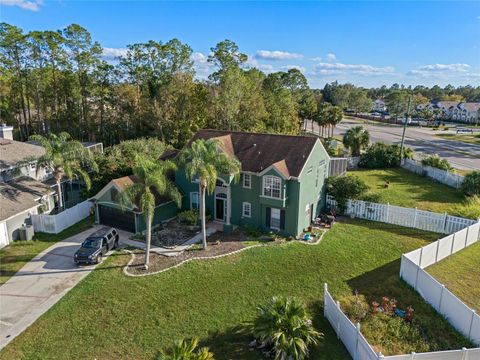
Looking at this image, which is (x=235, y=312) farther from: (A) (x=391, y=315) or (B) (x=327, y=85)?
(B) (x=327, y=85)

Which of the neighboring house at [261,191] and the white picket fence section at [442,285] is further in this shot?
the neighboring house at [261,191]

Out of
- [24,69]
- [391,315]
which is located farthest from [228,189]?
[24,69]

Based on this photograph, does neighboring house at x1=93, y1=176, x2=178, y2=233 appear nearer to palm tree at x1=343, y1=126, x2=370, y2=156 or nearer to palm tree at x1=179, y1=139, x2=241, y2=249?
palm tree at x1=179, y1=139, x2=241, y2=249

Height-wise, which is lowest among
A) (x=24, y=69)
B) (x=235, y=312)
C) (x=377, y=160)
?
(x=235, y=312)

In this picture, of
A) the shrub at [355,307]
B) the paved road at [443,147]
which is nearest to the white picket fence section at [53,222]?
the shrub at [355,307]

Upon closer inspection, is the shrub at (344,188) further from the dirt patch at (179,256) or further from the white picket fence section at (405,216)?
the dirt patch at (179,256)

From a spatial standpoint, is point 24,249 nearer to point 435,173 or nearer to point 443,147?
point 435,173
